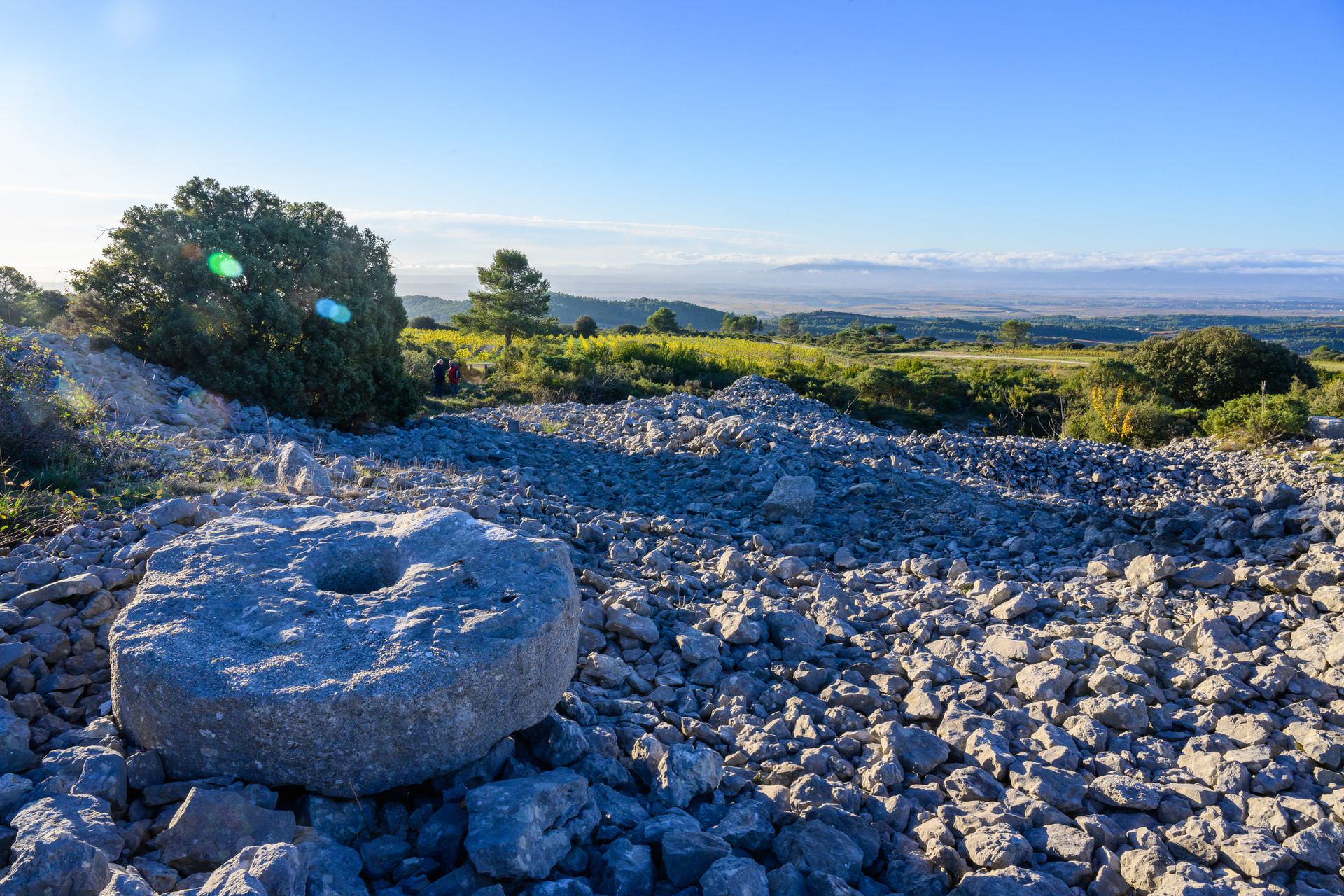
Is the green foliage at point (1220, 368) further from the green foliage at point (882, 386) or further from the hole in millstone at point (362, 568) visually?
the hole in millstone at point (362, 568)

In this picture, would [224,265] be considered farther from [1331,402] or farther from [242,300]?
[1331,402]

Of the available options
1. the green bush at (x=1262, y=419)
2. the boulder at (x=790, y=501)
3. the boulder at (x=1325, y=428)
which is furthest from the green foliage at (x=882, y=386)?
the boulder at (x=790, y=501)

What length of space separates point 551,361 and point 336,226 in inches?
373

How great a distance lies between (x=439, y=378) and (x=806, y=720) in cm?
1585

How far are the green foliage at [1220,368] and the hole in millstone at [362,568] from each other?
1801cm

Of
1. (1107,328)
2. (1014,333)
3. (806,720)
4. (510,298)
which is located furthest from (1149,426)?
(1107,328)

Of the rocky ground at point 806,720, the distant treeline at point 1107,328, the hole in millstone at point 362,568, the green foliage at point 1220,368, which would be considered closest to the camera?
the rocky ground at point 806,720

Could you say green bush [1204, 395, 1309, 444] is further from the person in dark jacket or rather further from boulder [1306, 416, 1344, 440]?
the person in dark jacket

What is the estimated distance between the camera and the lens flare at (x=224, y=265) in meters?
10.2

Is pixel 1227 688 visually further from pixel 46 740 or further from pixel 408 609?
pixel 46 740

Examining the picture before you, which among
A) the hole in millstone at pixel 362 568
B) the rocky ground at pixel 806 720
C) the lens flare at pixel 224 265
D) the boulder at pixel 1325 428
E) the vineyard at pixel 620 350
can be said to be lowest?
the rocky ground at pixel 806 720

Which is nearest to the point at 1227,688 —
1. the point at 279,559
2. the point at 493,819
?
the point at 493,819

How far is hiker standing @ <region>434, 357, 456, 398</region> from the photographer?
17531 mm

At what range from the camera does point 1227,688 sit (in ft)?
11.4
